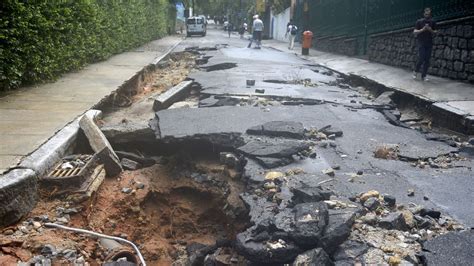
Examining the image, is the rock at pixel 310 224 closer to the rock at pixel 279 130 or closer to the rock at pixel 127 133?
the rock at pixel 279 130

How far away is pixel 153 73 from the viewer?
1228cm

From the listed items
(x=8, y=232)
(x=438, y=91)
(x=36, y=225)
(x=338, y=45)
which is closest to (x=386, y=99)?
(x=438, y=91)

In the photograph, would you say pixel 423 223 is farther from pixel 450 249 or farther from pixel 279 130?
pixel 279 130

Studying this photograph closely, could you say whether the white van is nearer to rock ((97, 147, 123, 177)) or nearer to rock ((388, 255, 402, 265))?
rock ((97, 147, 123, 177))

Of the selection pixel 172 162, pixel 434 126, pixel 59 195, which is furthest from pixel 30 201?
pixel 434 126

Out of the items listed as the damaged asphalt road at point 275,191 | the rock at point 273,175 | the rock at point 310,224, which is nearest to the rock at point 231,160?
the damaged asphalt road at point 275,191

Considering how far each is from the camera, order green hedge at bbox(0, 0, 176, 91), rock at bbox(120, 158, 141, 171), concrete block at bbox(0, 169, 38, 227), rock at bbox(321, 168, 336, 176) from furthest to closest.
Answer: green hedge at bbox(0, 0, 176, 91)
rock at bbox(120, 158, 141, 171)
rock at bbox(321, 168, 336, 176)
concrete block at bbox(0, 169, 38, 227)

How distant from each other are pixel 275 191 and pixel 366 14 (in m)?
14.0

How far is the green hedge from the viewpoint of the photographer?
6305 millimetres

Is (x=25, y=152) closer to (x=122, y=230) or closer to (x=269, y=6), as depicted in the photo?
(x=122, y=230)

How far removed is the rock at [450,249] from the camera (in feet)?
7.95

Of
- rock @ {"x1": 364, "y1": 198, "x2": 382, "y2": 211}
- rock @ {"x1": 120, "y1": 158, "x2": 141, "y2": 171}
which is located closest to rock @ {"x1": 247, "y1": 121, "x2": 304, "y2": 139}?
rock @ {"x1": 120, "y1": 158, "x2": 141, "y2": 171}

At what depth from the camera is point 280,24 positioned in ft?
121

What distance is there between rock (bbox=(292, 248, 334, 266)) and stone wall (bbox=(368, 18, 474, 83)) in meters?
7.73
